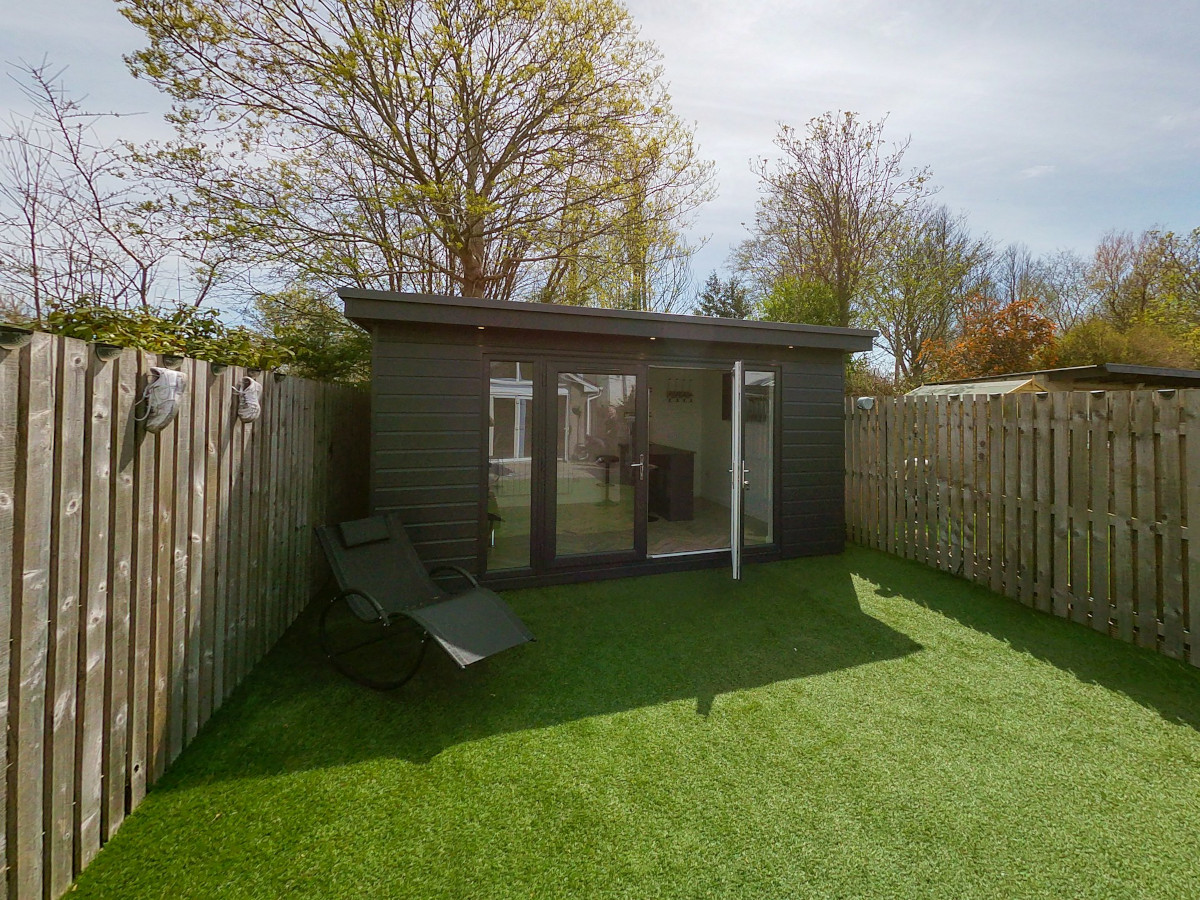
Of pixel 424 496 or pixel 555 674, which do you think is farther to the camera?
pixel 424 496

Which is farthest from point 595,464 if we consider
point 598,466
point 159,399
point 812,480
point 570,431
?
point 159,399

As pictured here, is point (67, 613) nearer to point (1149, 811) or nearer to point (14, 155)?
point (1149, 811)

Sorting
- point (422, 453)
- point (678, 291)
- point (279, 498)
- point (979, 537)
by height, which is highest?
point (678, 291)

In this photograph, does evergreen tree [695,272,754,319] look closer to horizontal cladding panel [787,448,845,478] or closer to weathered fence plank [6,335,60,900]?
horizontal cladding panel [787,448,845,478]

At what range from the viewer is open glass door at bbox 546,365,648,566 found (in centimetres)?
448

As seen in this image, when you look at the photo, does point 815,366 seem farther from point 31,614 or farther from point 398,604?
point 31,614

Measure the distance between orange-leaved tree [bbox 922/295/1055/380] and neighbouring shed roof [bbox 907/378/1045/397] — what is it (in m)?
4.48

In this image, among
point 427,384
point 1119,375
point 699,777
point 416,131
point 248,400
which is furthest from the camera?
point 416,131

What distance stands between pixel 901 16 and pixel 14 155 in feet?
28.6

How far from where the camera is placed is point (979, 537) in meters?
4.40

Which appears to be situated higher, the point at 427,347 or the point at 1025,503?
the point at 427,347

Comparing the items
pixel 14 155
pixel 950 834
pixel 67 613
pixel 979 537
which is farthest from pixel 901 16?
pixel 14 155

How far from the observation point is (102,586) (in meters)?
1.62

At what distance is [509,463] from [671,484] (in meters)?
2.98
